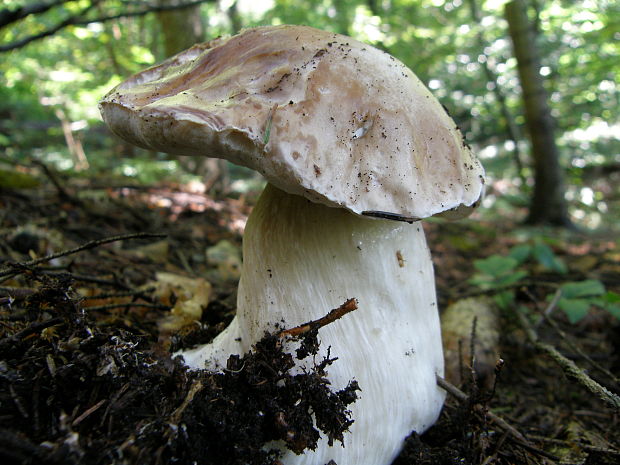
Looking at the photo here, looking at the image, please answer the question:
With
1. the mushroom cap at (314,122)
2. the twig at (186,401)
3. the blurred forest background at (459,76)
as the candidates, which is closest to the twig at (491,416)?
the mushroom cap at (314,122)

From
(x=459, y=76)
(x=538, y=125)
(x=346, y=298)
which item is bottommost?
(x=538, y=125)

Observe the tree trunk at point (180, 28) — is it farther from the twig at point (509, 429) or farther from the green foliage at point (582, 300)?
the twig at point (509, 429)

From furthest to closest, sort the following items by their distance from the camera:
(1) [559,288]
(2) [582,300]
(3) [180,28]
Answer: (3) [180,28]
(1) [559,288]
(2) [582,300]

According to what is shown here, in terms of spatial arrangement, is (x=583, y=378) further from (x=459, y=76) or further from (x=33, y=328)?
(x=459, y=76)

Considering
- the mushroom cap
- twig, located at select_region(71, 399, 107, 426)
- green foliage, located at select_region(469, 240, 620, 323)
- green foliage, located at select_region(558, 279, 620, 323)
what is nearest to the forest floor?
twig, located at select_region(71, 399, 107, 426)

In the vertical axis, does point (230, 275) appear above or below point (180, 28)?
below

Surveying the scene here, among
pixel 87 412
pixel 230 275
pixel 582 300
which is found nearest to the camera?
pixel 87 412

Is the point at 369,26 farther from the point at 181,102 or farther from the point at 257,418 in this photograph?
the point at 257,418

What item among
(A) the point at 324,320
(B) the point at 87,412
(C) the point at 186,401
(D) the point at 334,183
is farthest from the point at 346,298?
(B) the point at 87,412

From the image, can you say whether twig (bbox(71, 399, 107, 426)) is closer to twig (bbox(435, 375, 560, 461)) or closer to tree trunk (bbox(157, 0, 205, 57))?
twig (bbox(435, 375, 560, 461))
